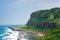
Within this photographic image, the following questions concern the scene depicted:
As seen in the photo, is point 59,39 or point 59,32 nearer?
point 59,39

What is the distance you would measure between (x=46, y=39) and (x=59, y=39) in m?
5.18

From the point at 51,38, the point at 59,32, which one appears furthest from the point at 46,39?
the point at 59,32

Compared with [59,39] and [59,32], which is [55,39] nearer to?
[59,39]

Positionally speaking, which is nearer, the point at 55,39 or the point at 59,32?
the point at 55,39

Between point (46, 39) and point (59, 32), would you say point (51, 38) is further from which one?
point (59, 32)

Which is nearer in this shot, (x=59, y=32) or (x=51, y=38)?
(x=51, y=38)

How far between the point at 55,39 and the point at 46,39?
3.62m

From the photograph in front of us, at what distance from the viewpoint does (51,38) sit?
96.7 meters

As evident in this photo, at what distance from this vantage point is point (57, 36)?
100 m

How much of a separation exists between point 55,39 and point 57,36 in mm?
4803

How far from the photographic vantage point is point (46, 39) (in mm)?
96938

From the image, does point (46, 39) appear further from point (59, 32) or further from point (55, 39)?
point (59, 32)

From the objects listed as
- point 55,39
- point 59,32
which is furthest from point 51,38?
point 59,32

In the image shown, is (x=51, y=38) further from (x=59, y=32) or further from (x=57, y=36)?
(x=59, y=32)
